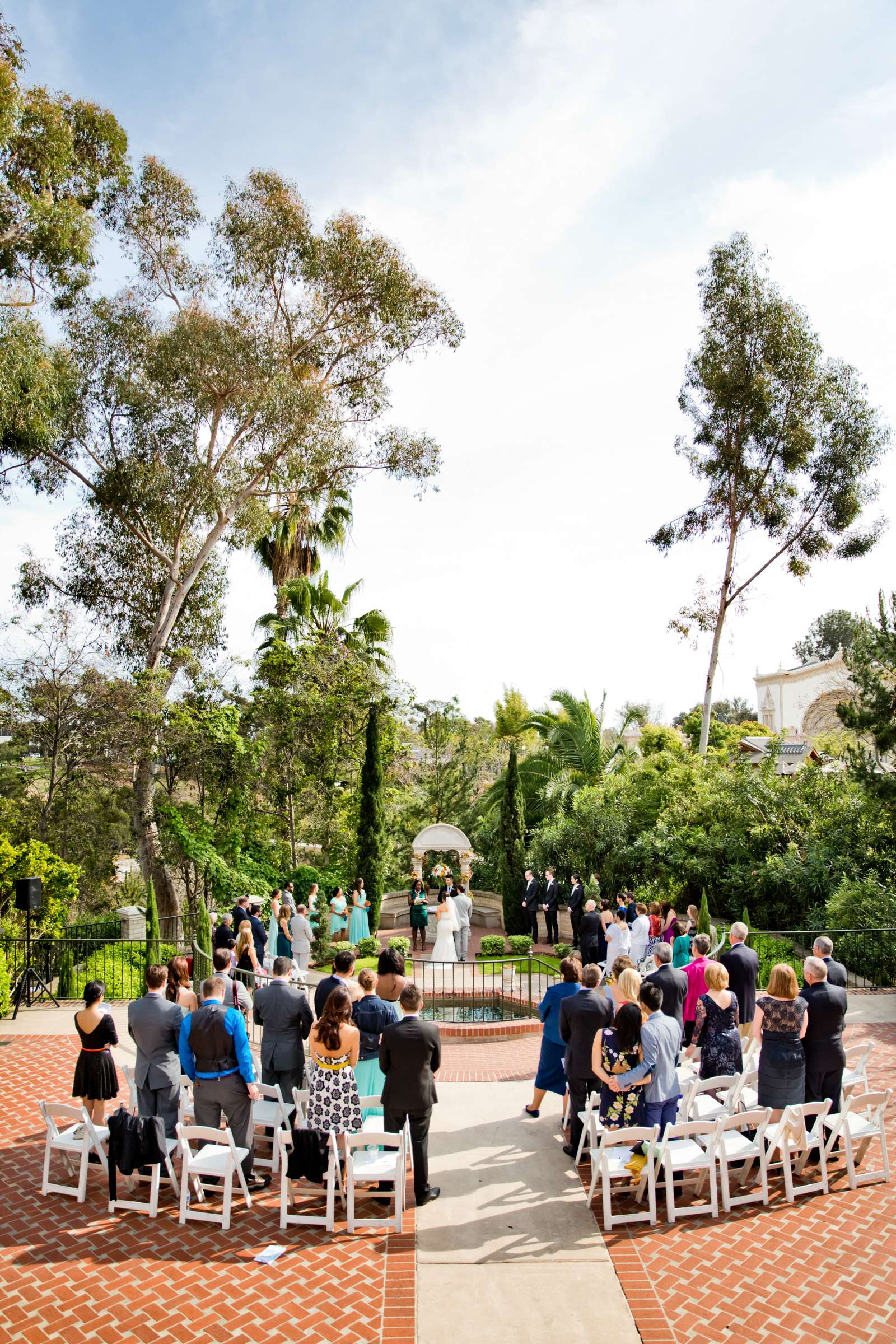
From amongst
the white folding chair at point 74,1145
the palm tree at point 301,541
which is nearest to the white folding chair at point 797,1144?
the white folding chair at point 74,1145

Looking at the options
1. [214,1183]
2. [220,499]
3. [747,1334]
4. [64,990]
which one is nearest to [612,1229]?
[747,1334]

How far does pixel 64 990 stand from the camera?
516 inches

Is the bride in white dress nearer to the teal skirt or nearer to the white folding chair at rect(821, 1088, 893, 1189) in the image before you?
the teal skirt

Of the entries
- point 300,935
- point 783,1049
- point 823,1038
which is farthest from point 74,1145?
point 300,935

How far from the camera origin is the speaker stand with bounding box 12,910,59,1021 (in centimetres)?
1208

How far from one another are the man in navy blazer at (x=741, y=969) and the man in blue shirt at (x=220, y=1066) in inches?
185

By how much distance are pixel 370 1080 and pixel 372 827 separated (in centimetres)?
1397

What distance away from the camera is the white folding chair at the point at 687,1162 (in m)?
5.88

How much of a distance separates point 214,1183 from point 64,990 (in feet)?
25.8

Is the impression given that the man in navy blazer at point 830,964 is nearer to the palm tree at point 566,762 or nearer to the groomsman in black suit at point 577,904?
the groomsman in black suit at point 577,904

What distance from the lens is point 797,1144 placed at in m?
6.46

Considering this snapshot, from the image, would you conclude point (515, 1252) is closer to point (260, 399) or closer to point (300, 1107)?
point (300, 1107)

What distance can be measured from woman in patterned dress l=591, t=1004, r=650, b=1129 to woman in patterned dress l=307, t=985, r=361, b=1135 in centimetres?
181

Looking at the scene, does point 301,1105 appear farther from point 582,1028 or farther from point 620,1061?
point 620,1061
